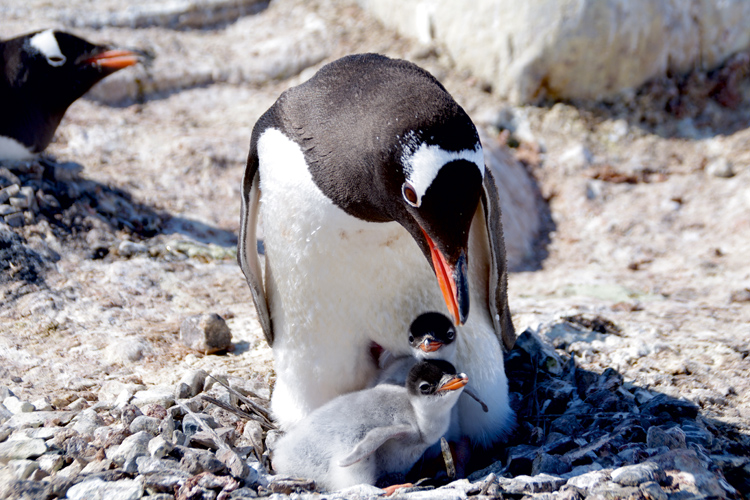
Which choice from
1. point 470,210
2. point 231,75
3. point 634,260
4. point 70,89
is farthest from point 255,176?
point 231,75

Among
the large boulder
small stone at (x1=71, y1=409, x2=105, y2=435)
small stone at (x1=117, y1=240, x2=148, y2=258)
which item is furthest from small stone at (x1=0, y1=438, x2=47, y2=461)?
the large boulder

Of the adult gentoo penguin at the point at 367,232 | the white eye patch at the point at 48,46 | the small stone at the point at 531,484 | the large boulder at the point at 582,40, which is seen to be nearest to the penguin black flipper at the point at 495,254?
the adult gentoo penguin at the point at 367,232

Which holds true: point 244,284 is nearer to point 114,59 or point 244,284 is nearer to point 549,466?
point 114,59

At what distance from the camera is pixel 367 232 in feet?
7.14

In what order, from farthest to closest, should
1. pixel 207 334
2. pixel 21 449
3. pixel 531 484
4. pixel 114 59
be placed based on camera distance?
pixel 114 59
pixel 207 334
pixel 21 449
pixel 531 484

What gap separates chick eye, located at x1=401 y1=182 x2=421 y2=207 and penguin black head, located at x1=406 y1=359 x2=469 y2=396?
653 mm

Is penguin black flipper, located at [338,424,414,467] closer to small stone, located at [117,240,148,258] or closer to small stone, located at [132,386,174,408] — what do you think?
small stone, located at [132,386,174,408]

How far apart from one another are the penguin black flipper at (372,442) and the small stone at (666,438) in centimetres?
83

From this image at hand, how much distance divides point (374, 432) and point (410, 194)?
88 centimetres

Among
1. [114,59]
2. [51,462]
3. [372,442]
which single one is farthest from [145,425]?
[114,59]

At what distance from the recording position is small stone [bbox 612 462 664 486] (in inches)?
76.9

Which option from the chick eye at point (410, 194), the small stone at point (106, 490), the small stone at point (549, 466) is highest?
the chick eye at point (410, 194)

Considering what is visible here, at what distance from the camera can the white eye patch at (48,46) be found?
4.70 m

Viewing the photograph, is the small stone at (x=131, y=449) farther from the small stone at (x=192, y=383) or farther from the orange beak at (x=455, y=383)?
the orange beak at (x=455, y=383)
